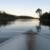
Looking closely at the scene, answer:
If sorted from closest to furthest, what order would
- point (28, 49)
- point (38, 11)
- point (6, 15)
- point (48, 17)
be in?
point (28, 49)
point (48, 17)
point (38, 11)
point (6, 15)

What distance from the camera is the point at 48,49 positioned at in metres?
9.48

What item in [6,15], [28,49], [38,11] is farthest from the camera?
[6,15]

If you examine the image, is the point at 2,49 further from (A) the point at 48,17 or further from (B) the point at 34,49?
(A) the point at 48,17

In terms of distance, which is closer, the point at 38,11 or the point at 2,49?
the point at 2,49

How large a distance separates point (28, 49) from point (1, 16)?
14124cm

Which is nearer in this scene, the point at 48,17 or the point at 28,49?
the point at 28,49

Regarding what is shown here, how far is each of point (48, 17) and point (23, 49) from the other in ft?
320

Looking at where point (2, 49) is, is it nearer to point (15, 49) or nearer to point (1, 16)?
point (15, 49)

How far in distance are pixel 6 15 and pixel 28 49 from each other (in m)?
150

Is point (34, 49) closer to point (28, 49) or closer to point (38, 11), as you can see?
point (28, 49)

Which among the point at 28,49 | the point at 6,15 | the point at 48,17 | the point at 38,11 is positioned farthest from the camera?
the point at 6,15

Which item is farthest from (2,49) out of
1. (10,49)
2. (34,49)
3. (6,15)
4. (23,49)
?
(6,15)

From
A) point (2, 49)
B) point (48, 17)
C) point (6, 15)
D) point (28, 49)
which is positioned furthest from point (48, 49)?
point (6, 15)

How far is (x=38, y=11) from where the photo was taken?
145 metres
